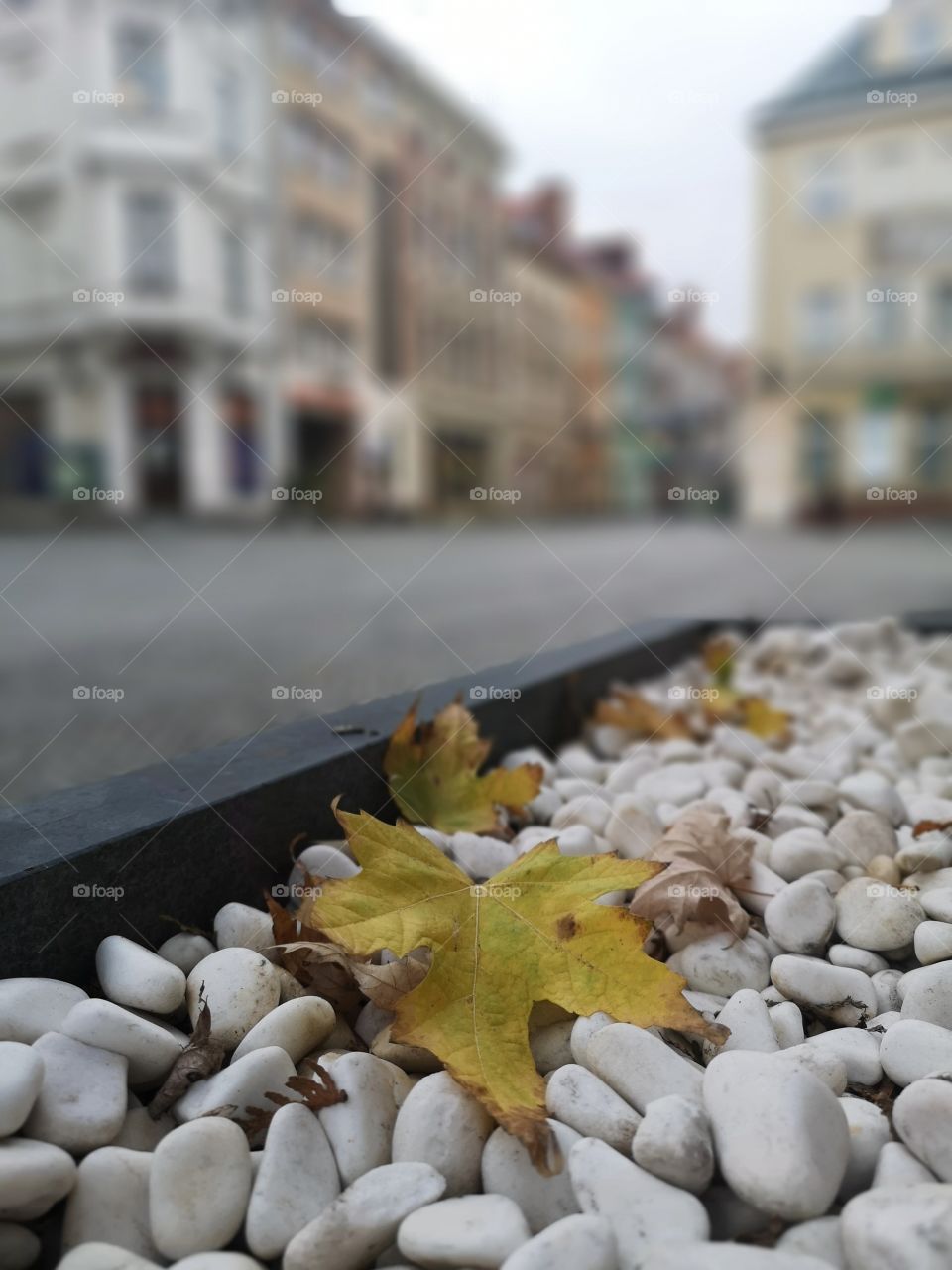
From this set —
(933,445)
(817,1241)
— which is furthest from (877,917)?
(933,445)

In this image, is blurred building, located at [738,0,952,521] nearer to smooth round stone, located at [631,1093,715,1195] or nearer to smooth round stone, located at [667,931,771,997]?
smooth round stone, located at [667,931,771,997]

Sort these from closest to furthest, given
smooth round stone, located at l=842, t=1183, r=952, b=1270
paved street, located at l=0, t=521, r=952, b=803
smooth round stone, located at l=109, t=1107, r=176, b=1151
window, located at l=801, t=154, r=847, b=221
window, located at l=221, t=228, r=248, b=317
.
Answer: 1. smooth round stone, located at l=842, t=1183, r=952, b=1270
2. smooth round stone, located at l=109, t=1107, r=176, b=1151
3. paved street, located at l=0, t=521, r=952, b=803
4. window, located at l=221, t=228, r=248, b=317
5. window, located at l=801, t=154, r=847, b=221

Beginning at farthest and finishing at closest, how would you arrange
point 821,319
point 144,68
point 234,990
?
1. point 821,319
2. point 144,68
3. point 234,990

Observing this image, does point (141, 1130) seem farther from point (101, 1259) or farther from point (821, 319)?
point (821, 319)

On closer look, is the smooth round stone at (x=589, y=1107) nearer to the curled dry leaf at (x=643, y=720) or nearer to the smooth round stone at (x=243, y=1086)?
the smooth round stone at (x=243, y=1086)

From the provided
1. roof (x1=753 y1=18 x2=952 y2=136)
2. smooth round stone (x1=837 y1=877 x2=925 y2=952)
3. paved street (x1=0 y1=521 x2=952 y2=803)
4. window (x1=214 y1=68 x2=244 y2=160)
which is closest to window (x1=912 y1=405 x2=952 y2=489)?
roof (x1=753 y1=18 x2=952 y2=136)

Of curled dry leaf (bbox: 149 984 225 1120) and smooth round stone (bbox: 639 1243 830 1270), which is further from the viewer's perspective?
curled dry leaf (bbox: 149 984 225 1120)
